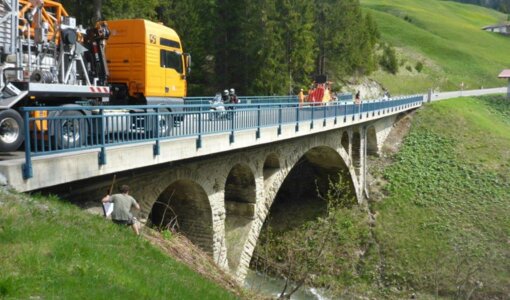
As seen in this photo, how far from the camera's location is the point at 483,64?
8181 centimetres

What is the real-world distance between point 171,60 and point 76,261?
9.91 metres

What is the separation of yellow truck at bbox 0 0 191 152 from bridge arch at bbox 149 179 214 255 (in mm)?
2786

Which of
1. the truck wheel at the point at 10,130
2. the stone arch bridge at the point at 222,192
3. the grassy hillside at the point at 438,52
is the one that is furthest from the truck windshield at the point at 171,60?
the grassy hillside at the point at 438,52

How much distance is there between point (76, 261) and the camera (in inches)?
239

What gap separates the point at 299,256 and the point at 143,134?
16363 mm

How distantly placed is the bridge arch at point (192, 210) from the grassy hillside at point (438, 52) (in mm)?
48081

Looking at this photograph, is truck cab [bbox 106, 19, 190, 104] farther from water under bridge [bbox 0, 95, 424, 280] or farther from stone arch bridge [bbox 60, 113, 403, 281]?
stone arch bridge [bbox 60, 113, 403, 281]

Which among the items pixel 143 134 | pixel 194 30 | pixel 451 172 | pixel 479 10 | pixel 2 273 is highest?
pixel 479 10

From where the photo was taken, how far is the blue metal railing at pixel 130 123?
24.9 ft

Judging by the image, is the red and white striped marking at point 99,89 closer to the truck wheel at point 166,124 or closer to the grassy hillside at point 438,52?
the truck wheel at point 166,124

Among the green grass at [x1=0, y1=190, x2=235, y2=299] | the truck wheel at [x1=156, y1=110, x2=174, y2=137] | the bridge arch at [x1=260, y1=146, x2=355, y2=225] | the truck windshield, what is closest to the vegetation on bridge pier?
the bridge arch at [x1=260, y1=146, x2=355, y2=225]

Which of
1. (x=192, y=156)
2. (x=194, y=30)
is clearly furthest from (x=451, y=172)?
(x=192, y=156)

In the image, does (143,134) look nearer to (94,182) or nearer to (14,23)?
(94,182)

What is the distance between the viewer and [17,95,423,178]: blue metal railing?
7.58 meters
